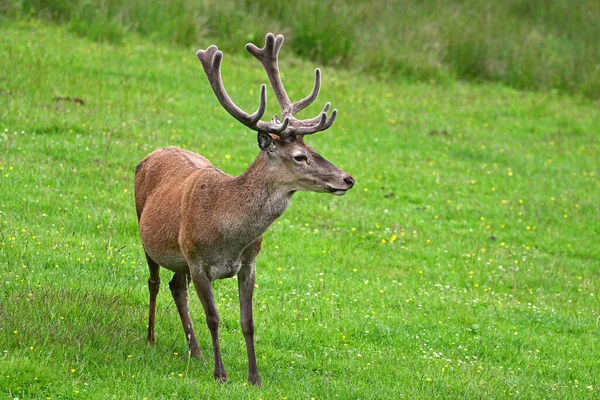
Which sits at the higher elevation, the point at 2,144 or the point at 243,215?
the point at 243,215

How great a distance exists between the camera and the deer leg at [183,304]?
8.20 meters

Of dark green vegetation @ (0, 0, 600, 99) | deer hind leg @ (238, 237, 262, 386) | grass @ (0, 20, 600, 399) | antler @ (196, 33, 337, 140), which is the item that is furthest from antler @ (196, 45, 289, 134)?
dark green vegetation @ (0, 0, 600, 99)

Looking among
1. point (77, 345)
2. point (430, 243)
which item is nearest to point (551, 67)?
point (430, 243)

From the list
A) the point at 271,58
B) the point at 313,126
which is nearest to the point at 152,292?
the point at 313,126

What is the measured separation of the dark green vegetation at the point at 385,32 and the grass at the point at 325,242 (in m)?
0.78

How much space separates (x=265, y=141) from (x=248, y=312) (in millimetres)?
1383

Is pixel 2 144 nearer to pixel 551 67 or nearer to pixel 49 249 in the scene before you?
pixel 49 249

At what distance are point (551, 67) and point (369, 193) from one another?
10735 millimetres

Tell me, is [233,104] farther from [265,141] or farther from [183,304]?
[183,304]

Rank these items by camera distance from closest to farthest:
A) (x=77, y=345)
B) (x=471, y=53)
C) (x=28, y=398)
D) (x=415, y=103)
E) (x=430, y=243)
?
(x=28, y=398), (x=77, y=345), (x=430, y=243), (x=415, y=103), (x=471, y=53)

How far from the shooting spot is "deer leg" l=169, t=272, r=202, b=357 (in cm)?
820

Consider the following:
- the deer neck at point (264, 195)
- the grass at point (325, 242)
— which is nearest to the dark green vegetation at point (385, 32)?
the grass at point (325, 242)

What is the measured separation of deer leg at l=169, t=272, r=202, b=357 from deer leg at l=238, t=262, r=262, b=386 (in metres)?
0.67

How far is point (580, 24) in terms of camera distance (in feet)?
86.6
